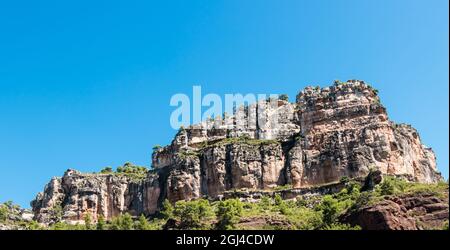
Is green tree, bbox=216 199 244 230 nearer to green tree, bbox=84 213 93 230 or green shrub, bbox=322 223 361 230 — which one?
green shrub, bbox=322 223 361 230

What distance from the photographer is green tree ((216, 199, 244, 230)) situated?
8406cm

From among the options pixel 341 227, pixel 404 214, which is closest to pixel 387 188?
pixel 404 214

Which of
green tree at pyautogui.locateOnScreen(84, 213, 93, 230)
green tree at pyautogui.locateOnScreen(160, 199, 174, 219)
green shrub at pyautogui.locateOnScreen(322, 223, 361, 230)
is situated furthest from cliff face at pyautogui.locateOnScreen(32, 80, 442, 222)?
green shrub at pyautogui.locateOnScreen(322, 223, 361, 230)

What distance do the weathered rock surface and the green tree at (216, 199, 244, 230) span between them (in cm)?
1596

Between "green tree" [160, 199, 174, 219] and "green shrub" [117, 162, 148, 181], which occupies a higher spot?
"green shrub" [117, 162, 148, 181]

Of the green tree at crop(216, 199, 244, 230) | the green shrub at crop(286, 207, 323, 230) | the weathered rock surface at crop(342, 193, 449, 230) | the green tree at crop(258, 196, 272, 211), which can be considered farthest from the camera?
the green tree at crop(258, 196, 272, 211)

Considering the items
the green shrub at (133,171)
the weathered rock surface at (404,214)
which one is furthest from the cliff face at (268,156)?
the weathered rock surface at (404,214)

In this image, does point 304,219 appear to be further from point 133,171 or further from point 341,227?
point 133,171

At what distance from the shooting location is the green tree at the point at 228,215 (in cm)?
8406

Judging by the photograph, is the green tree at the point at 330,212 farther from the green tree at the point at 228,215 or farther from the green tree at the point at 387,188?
the green tree at the point at 228,215

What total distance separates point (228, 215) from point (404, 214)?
2503 centimetres

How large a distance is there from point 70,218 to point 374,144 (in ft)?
202

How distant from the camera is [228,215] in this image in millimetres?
86188
